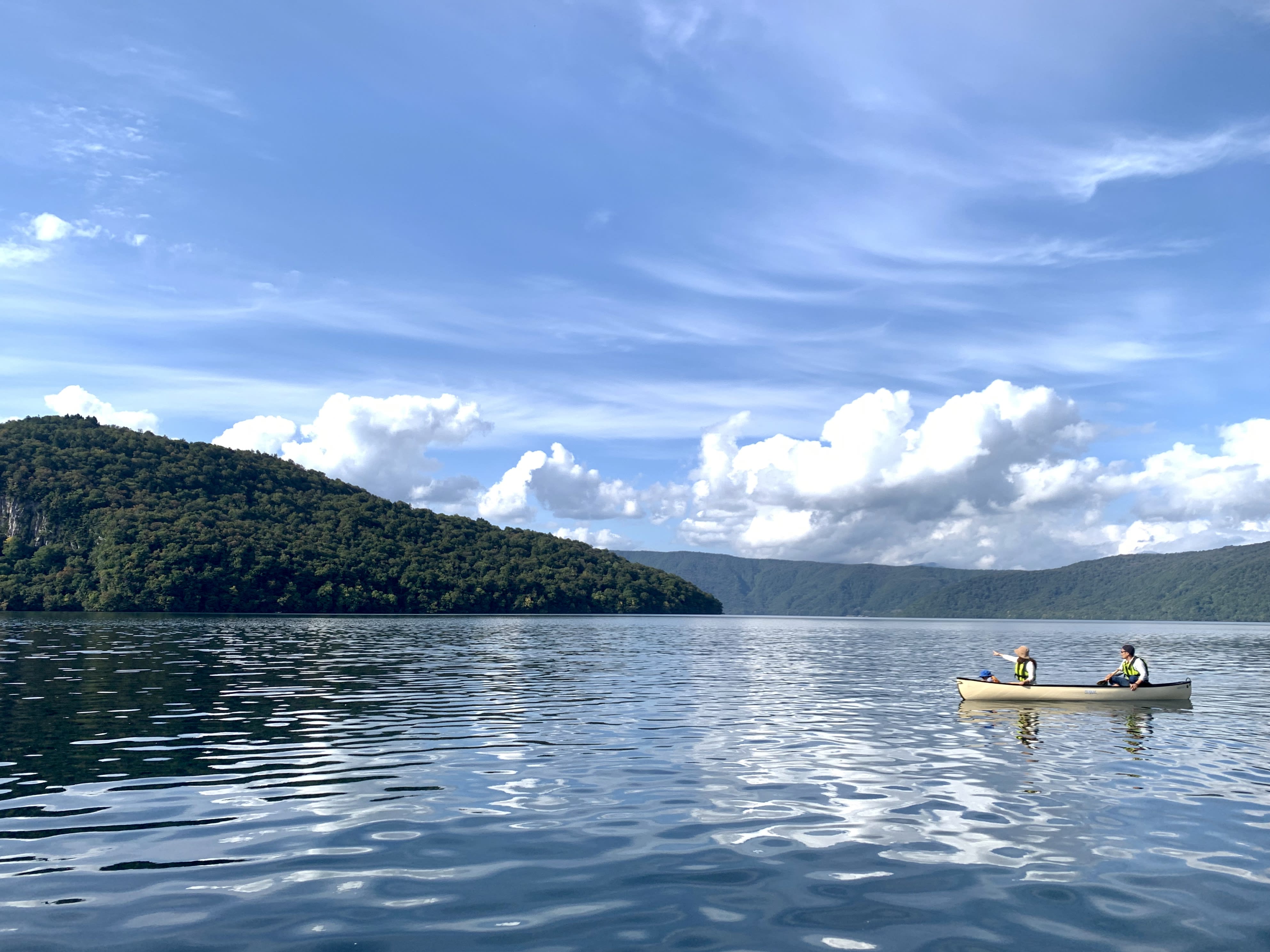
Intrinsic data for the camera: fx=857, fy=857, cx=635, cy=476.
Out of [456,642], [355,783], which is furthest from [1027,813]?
[456,642]

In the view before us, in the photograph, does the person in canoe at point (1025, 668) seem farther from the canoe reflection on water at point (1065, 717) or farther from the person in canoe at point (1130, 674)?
the person in canoe at point (1130, 674)

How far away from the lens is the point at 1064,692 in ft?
133

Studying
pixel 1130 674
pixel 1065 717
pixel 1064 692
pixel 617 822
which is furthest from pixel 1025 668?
pixel 617 822

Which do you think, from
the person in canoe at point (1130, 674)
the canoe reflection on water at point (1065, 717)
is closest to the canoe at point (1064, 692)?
the canoe reflection on water at point (1065, 717)

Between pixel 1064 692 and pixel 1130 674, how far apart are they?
397cm

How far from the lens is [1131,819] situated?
1805cm

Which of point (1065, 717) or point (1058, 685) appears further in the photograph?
point (1058, 685)

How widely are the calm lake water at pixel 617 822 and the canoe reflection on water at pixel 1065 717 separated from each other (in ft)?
1.02

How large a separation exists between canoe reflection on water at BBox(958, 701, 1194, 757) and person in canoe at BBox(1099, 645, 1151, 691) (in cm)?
114

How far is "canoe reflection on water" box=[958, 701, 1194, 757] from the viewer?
98.9 ft

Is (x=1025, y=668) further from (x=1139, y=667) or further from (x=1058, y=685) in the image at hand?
(x=1139, y=667)

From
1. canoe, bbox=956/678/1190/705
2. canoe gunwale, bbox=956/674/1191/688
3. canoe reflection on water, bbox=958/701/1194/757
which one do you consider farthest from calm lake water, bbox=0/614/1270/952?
canoe gunwale, bbox=956/674/1191/688

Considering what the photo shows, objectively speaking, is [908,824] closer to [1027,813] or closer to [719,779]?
[1027,813]

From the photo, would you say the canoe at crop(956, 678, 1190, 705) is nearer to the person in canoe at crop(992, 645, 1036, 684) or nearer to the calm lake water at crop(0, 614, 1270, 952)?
the person in canoe at crop(992, 645, 1036, 684)
